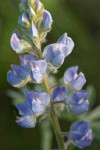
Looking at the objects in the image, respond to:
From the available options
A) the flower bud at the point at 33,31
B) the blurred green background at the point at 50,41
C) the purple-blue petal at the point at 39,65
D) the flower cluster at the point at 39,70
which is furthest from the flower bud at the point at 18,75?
the blurred green background at the point at 50,41

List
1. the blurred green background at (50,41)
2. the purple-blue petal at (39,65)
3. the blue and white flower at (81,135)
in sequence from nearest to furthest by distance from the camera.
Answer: the purple-blue petal at (39,65) → the blue and white flower at (81,135) → the blurred green background at (50,41)

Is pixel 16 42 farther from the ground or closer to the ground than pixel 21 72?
farther from the ground

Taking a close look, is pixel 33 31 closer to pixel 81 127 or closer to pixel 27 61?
pixel 27 61

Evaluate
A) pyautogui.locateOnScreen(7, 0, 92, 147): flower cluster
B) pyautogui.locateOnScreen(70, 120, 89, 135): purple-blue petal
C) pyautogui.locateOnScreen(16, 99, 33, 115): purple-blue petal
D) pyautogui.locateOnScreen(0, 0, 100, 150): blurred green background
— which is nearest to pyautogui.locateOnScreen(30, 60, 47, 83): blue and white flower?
pyautogui.locateOnScreen(7, 0, 92, 147): flower cluster

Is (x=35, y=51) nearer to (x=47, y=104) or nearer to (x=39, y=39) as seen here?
Answer: (x=39, y=39)

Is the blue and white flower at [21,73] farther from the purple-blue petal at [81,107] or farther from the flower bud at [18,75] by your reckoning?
the purple-blue petal at [81,107]

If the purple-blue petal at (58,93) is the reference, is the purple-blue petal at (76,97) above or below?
below

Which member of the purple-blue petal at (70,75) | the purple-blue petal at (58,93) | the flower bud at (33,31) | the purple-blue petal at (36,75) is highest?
the flower bud at (33,31)

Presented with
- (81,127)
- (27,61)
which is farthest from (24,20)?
(81,127)
